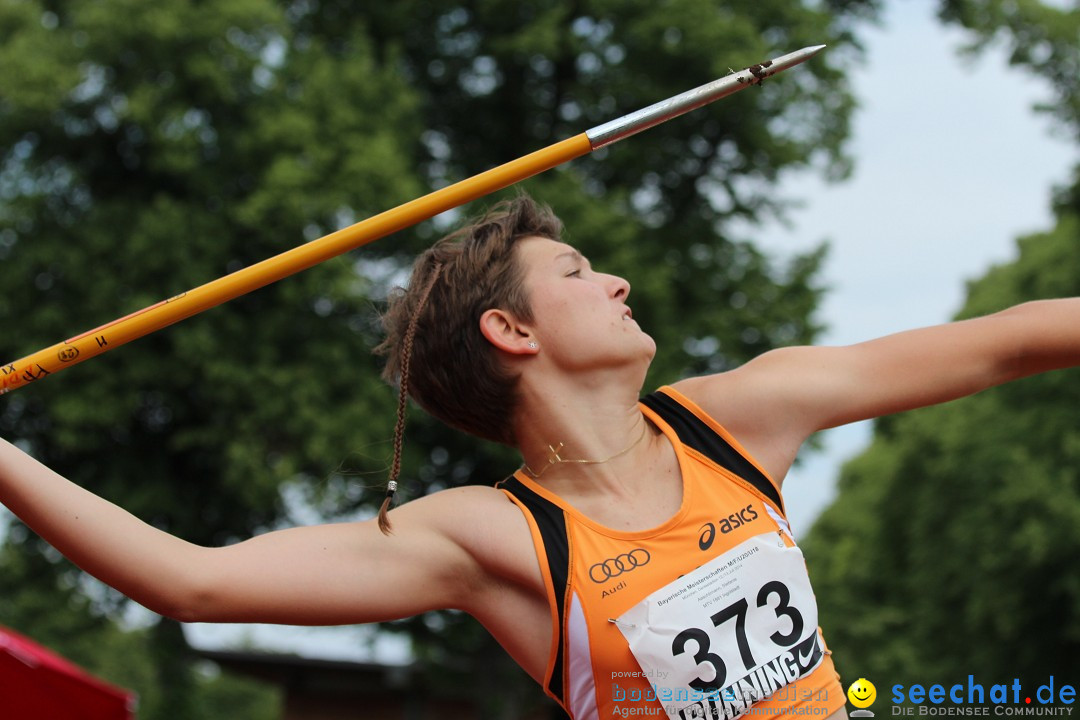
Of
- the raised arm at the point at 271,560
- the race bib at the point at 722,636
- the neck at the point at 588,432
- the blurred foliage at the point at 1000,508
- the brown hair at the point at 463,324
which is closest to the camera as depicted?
the raised arm at the point at 271,560

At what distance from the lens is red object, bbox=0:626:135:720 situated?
5824 mm

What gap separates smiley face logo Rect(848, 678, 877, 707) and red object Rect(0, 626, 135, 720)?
13.1 ft

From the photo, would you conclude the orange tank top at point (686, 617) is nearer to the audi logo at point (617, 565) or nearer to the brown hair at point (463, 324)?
the audi logo at point (617, 565)

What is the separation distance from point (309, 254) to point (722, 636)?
1.18 metres

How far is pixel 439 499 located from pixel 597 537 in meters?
0.39

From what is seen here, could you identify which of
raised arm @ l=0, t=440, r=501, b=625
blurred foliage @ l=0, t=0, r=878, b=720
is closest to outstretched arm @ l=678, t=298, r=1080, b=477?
raised arm @ l=0, t=440, r=501, b=625

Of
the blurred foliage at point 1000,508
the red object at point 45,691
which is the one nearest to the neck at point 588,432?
the red object at point 45,691

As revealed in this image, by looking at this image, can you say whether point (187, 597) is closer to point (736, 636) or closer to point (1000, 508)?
point (736, 636)

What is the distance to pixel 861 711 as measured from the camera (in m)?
3.11

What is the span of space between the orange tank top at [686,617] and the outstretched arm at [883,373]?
0.21m

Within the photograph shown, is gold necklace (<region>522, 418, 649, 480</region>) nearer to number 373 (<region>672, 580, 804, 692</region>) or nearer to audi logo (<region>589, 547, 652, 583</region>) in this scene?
audi logo (<region>589, 547, 652, 583</region>)

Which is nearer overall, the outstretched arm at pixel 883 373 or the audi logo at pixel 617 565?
the audi logo at pixel 617 565

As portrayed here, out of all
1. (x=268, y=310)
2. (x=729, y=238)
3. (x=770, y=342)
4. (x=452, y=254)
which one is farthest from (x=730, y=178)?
(x=452, y=254)

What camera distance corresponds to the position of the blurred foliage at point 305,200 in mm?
12742
